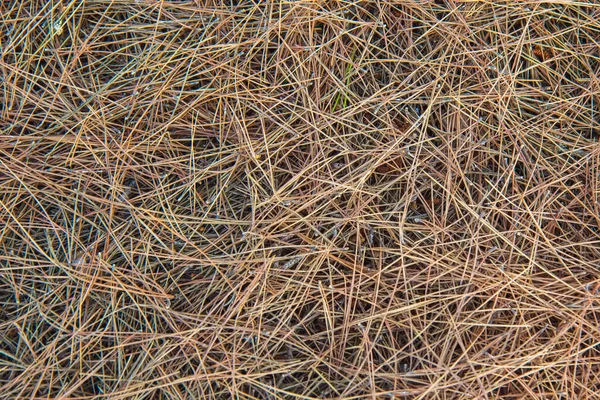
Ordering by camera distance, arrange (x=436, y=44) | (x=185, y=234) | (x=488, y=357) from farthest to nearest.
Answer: (x=436, y=44) → (x=185, y=234) → (x=488, y=357)

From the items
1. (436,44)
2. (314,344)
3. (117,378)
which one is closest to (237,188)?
(314,344)

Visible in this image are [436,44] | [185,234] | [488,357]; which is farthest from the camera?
[436,44]

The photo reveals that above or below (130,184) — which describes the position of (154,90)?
above

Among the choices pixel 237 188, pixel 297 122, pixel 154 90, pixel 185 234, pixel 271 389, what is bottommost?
pixel 271 389

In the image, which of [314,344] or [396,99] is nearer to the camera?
[314,344]

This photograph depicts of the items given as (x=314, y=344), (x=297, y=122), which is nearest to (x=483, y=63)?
(x=297, y=122)

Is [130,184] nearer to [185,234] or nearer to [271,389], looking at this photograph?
[185,234]
